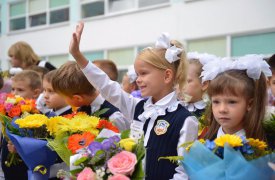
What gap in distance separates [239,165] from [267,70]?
0.86 m

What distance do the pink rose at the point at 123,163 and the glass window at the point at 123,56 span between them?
451 inches

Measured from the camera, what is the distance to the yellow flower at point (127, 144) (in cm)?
183

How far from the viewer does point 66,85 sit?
9.90 feet

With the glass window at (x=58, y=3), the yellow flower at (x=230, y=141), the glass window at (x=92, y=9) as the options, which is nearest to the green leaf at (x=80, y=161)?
the yellow flower at (x=230, y=141)

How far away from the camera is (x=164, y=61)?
273 centimetres

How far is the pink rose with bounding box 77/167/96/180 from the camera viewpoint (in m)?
1.79

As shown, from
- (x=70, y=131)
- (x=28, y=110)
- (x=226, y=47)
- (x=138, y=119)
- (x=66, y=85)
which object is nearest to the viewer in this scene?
(x=70, y=131)

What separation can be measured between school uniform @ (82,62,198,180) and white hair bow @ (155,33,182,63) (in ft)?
0.80

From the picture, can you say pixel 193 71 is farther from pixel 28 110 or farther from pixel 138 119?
pixel 28 110

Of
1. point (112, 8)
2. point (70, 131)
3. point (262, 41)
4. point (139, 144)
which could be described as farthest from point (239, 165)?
point (112, 8)

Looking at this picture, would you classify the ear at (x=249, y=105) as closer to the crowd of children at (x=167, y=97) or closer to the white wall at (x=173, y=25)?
the crowd of children at (x=167, y=97)

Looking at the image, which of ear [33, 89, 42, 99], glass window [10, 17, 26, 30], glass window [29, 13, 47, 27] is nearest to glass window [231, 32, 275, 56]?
ear [33, 89, 42, 99]

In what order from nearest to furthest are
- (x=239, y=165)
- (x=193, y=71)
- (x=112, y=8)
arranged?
1. (x=239, y=165)
2. (x=193, y=71)
3. (x=112, y=8)

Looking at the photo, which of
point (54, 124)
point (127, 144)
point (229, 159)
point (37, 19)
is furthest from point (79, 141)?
point (37, 19)
